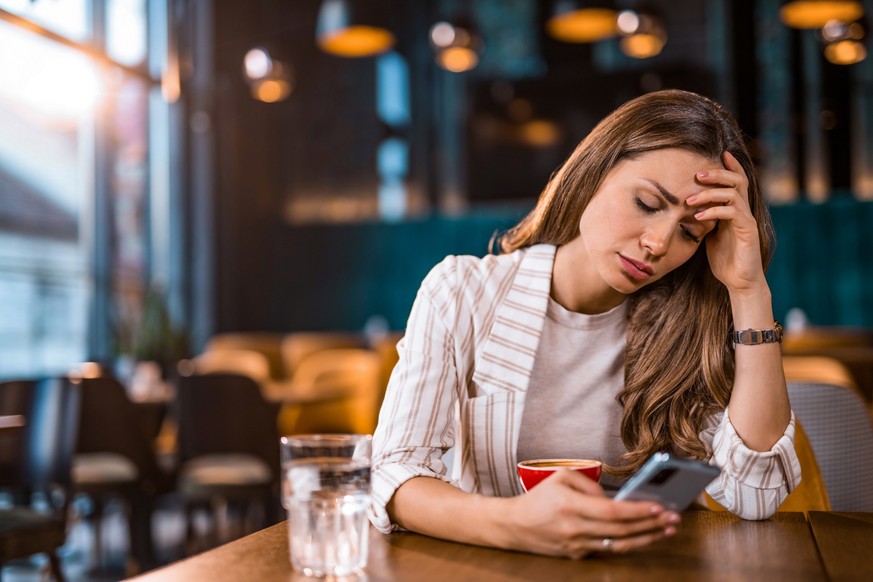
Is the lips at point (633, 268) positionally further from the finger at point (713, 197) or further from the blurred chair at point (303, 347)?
the blurred chair at point (303, 347)

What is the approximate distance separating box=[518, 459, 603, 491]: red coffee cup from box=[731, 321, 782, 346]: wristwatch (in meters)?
0.38

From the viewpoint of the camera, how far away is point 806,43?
9039mm

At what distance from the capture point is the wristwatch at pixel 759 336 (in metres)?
1.32

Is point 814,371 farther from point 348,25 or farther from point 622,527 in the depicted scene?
point 348,25

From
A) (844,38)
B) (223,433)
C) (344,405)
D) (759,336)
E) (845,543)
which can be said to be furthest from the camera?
(844,38)

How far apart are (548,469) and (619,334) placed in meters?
0.48

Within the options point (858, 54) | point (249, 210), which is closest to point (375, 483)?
point (858, 54)

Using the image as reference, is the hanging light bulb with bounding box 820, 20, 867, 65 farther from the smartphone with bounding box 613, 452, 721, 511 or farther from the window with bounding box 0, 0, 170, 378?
the smartphone with bounding box 613, 452, 721, 511

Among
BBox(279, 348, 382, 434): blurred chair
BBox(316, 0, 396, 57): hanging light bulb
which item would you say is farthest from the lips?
BBox(316, 0, 396, 57): hanging light bulb

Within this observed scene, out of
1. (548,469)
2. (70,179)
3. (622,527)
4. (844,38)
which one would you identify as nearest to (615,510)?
(622,527)

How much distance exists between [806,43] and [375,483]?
9.16 m

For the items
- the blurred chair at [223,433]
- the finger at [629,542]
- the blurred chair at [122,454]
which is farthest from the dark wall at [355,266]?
the finger at [629,542]

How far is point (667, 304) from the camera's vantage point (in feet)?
4.76

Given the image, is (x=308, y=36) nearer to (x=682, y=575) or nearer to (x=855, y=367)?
(x=855, y=367)
